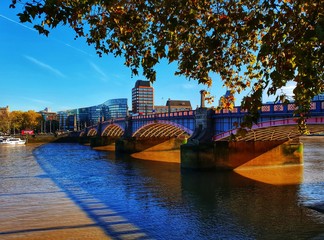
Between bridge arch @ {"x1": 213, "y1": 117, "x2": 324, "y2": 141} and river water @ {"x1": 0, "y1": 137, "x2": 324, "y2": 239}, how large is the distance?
355 cm

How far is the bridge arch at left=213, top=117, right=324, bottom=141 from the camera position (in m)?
25.8

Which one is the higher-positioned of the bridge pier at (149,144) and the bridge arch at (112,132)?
the bridge arch at (112,132)

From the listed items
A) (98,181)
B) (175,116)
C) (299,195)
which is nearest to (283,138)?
(175,116)

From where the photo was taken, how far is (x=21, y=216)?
609 inches

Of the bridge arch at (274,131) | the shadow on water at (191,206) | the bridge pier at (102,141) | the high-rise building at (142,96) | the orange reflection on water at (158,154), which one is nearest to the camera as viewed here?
the shadow on water at (191,206)

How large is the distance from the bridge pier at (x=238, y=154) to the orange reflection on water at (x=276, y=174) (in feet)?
2.57

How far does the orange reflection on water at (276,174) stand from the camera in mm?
26297

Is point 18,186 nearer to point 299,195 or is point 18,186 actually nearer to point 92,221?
point 92,221

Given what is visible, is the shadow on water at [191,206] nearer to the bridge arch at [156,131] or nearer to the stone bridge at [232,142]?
the stone bridge at [232,142]

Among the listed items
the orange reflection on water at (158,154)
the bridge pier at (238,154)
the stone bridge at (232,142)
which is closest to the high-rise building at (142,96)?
the orange reflection on water at (158,154)

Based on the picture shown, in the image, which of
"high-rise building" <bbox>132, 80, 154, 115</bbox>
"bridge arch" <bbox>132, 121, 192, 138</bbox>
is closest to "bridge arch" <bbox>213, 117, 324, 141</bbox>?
"bridge arch" <bbox>132, 121, 192, 138</bbox>

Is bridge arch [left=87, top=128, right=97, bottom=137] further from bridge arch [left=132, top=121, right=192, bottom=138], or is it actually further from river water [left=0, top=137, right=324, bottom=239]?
river water [left=0, top=137, right=324, bottom=239]

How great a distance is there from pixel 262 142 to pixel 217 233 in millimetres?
23109

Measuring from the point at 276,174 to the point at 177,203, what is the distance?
1449 centimetres
